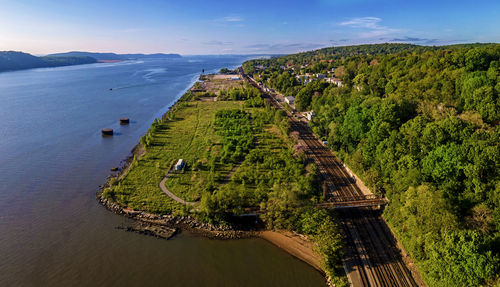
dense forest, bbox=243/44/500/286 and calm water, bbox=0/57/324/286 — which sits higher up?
dense forest, bbox=243/44/500/286

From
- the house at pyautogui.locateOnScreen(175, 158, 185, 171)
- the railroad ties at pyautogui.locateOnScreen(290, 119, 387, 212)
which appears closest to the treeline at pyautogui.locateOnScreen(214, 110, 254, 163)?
the house at pyautogui.locateOnScreen(175, 158, 185, 171)

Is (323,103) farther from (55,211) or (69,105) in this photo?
(69,105)

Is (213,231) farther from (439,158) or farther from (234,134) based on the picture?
(234,134)

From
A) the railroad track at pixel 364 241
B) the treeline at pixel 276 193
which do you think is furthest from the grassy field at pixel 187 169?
the railroad track at pixel 364 241

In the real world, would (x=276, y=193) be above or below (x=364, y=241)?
above

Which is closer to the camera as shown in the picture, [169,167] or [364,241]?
[364,241]

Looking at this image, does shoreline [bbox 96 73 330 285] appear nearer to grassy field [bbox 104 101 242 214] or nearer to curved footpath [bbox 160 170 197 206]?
grassy field [bbox 104 101 242 214]

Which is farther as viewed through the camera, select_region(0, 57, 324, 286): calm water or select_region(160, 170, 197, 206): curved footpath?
select_region(160, 170, 197, 206): curved footpath

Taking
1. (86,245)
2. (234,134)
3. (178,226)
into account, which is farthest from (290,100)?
(86,245)
